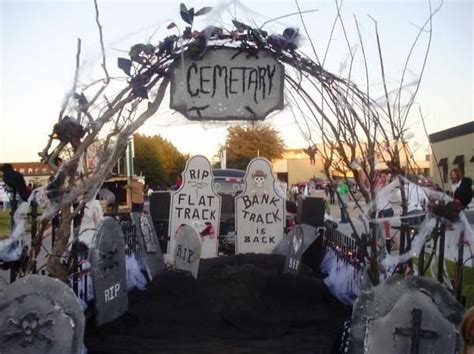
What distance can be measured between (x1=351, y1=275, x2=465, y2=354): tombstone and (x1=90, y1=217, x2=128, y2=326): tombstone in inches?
95.6

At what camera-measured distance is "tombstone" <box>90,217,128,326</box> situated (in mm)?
4883

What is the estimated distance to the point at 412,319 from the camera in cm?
336

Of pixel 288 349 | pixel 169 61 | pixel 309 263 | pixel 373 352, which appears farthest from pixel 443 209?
pixel 309 263

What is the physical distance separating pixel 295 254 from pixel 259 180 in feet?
6.74

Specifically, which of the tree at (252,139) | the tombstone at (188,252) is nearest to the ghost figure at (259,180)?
the tree at (252,139)

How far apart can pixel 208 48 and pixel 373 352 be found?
7.71 ft

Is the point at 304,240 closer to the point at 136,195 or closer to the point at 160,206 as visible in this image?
the point at 160,206

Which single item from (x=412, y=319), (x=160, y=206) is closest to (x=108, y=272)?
(x=412, y=319)

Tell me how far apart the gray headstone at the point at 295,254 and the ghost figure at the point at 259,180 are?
1566 mm

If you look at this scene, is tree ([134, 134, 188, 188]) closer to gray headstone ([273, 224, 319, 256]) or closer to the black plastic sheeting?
gray headstone ([273, 224, 319, 256])

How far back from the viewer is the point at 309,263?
8508 mm

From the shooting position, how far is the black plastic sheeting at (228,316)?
4.72m

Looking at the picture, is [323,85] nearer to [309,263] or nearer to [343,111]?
[343,111]

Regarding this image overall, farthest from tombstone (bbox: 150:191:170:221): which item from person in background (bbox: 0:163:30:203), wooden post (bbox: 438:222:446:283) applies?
wooden post (bbox: 438:222:446:283)
